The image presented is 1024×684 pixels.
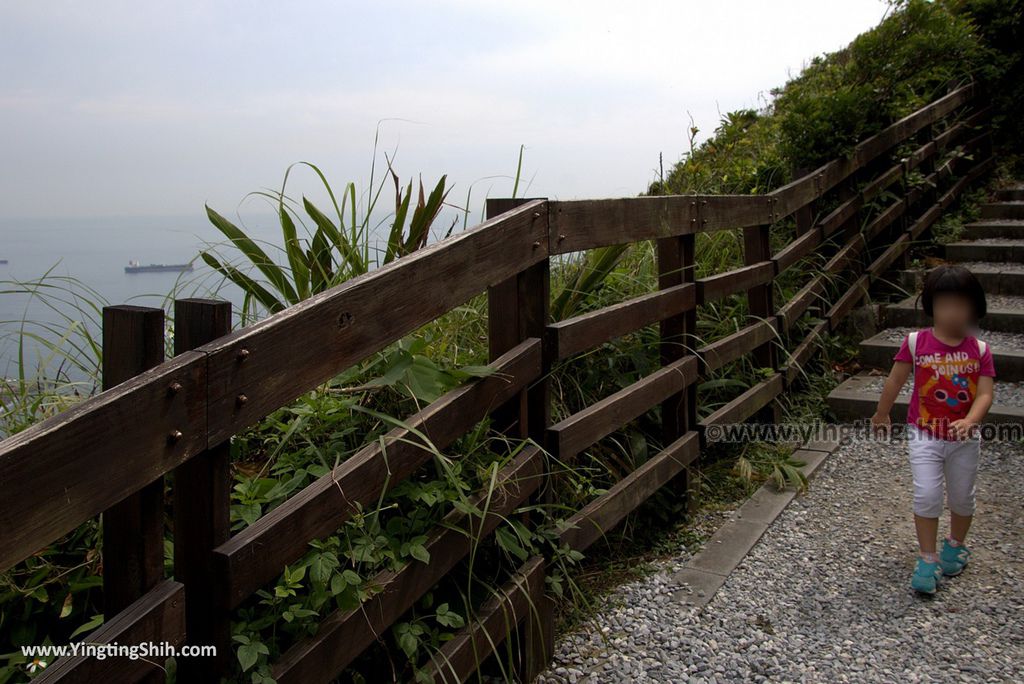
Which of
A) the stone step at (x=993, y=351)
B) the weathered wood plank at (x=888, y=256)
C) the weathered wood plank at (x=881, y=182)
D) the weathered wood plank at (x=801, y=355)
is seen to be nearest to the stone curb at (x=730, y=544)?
the weathered wood plank at (x=801, y=355)

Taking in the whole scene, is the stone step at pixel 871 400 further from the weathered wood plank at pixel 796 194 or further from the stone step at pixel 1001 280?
the stone step at pixel 1001 280

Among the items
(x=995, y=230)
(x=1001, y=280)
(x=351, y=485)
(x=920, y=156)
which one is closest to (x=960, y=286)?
(x=351, y=485)

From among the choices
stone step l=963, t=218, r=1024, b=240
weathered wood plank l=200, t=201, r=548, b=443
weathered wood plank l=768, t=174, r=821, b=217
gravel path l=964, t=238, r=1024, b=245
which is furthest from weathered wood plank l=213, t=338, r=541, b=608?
stone step l=963, t=218, r=1024, b=240

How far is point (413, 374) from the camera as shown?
231 centimetres

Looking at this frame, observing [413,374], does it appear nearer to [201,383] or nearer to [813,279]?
[201,383]

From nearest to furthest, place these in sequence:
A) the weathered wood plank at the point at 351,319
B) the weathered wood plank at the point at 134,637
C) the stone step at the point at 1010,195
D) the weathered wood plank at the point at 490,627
→ 1. the weathered wood plank at the point at 134,637
2. the weathered wood plank at the point at 351,319
3. the weathered wood plank at the point at 490,627
4. the stone step at the point at 1010,195

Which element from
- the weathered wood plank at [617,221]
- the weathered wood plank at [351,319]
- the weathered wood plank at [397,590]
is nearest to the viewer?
the weathered wood plank at [351,319]

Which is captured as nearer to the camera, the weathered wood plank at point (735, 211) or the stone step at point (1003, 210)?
the weathered wood plank at point (735, 211)

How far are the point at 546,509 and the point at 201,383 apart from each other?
5.12 ft

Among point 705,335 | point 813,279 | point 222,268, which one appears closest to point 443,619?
point 222,268

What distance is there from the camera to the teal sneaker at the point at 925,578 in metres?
3.24

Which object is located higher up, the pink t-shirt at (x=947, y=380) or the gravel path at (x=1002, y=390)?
the pink t-shirt at (x=947, y=380)

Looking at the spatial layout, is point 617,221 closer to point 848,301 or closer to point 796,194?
point 796,194

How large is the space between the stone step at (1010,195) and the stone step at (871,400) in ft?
11.5
